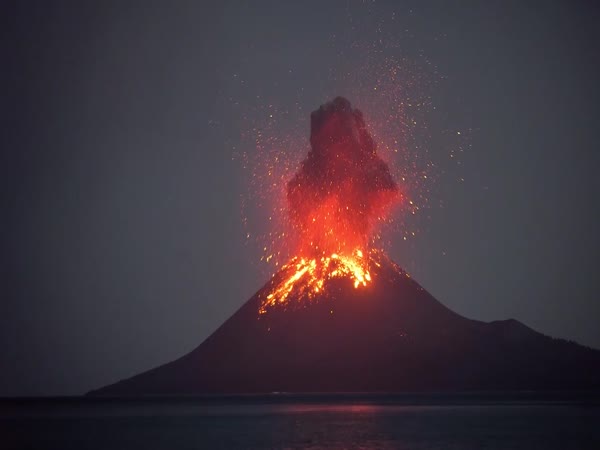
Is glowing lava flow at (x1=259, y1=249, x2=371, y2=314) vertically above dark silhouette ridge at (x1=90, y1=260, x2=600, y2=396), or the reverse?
glowing lava flow at (x1=259, y1=249, x2=371, y2=314)

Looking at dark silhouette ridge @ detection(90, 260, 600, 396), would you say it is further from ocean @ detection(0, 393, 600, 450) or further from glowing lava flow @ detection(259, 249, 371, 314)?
ocean @ detection(0, 393, 600, 450)

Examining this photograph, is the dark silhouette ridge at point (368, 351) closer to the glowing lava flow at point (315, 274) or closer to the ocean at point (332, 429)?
the glowing lava flow at point (315, 274)

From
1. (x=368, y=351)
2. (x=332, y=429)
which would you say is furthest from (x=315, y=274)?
(x=332, y=429)

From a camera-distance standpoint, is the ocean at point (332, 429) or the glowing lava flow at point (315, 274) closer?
the ocean at point (332, 429)

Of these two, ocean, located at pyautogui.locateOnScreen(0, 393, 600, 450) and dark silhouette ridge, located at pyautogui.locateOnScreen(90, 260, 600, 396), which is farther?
dark silhouette ridge, located at pyautogui.locateOnScreen(90, 260, 600, 396)

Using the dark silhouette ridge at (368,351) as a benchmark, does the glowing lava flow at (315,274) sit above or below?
above

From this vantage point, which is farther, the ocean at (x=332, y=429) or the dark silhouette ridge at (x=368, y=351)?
the dark silhouette ridge at (x=368, y=351)

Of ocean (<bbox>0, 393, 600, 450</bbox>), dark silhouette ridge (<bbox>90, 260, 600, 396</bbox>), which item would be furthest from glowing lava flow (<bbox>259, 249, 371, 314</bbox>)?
ocean (<bbox>0, 393, 600, 450</bbox>)

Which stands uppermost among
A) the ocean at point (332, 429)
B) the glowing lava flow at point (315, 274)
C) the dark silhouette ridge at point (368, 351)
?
the glowing lava flow at point (315, 274)

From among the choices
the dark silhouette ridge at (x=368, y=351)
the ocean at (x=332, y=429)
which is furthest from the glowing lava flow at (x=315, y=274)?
the ocean at (x=332, y=429)
